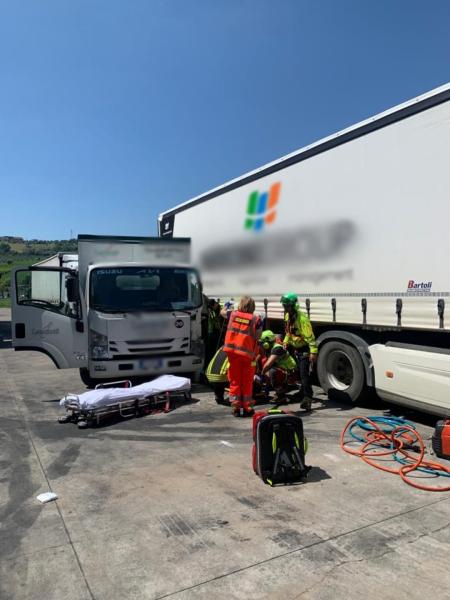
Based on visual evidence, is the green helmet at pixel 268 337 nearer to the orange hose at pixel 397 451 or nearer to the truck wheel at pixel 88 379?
the orange hose at pixel 397 451

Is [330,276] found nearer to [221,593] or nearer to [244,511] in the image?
[244,511]

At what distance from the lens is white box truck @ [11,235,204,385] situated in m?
7.59

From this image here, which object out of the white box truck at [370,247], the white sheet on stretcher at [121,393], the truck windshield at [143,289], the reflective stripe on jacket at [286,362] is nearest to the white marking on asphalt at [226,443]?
the white sheet on stretcher at [121,393]

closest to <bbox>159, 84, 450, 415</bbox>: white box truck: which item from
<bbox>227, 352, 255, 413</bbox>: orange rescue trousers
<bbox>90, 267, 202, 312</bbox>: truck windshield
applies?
<bbox>90, 267, 202, 312</bbox>: truck windshield

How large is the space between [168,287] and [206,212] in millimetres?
2436

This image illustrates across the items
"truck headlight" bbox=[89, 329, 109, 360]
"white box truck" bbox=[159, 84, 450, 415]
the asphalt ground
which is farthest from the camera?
"truck headlight" bbox=[89, 329, 109, 360]

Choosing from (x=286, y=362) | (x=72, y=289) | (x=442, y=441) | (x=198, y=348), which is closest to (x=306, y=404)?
(x=286, y=362)

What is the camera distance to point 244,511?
3.65 m

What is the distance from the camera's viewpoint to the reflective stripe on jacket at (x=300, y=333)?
651cm

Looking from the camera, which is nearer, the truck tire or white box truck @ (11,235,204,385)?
the truck tire

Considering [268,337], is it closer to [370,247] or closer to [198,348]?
[198,348]

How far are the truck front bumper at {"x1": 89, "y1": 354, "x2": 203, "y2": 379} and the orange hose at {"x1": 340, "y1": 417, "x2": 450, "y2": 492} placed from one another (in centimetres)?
321

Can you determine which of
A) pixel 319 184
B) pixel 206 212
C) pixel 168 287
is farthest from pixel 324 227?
pixel 206 212

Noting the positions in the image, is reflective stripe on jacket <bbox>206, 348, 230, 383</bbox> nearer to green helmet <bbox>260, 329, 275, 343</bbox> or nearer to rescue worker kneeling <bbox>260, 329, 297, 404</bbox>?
rescue worker kneeling <bbox>260, 329, 297, 404</bbox>
